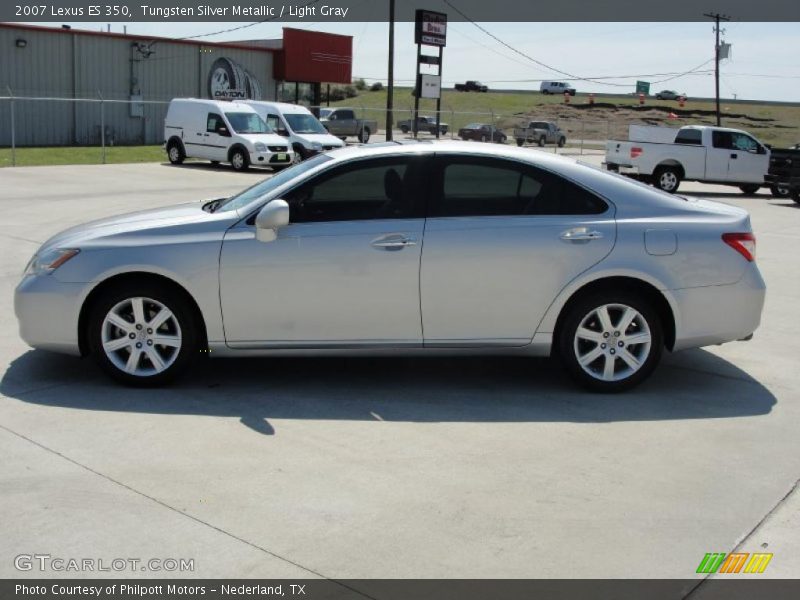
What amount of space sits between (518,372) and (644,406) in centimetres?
99

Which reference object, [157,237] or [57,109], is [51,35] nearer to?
[57,109]

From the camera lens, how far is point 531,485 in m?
4.61

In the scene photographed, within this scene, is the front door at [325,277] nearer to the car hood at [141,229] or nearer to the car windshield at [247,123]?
the car hood at [141,229]

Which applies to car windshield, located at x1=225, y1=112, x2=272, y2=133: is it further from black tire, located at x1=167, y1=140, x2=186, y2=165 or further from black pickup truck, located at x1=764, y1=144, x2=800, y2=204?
black pickup truck, located at x1=764, y1=144, x2=800, y2=204

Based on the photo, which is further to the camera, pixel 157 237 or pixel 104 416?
pixel 157 237

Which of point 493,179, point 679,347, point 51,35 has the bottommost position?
point 679,347

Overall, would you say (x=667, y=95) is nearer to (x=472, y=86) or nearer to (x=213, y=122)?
(x=472, y=86)

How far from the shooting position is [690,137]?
25438 mm

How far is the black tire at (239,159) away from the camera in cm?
2695

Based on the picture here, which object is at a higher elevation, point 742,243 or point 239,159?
point 239,159

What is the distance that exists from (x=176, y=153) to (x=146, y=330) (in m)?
24.1

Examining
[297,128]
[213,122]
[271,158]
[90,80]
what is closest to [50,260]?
[271,158]

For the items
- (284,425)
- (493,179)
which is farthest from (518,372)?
(284,425)

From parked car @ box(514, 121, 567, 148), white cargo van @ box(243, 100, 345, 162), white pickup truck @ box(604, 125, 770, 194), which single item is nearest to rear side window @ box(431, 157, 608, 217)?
white pickup truck @ box(604, 125, 770, 194)
